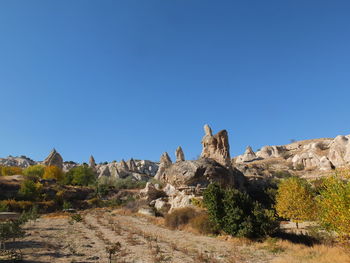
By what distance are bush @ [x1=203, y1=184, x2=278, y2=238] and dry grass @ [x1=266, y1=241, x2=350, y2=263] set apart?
5.43 ft

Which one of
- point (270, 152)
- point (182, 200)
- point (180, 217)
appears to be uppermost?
point (270, 152)

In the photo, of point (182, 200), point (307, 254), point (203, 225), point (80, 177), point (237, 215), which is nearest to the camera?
point (307, 254)

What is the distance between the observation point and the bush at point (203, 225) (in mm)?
18406

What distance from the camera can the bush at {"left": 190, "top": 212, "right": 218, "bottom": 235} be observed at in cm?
1841

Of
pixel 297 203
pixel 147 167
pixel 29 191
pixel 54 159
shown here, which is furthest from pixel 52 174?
pixel 297 203

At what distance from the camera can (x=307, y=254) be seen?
1137 centimetres

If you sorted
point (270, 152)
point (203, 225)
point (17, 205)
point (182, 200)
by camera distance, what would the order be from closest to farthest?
point (203, 225), point (182, 200), point (17, 205), point (270, 152)

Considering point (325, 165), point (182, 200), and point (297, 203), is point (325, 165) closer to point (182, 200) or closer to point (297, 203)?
point (297, 203)

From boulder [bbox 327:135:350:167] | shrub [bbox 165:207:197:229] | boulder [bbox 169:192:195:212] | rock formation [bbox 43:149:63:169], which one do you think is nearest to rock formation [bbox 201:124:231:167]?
boulder [bbox 169:192:195:212]

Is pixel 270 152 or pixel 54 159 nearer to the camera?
pixel 54 159

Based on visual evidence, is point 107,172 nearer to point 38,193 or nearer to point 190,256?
point 38,193

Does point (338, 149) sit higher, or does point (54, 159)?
point (338, 149)

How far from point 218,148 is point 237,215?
20.0 metres

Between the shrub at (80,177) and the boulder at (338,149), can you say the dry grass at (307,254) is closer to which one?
the shrub at (80,177)
